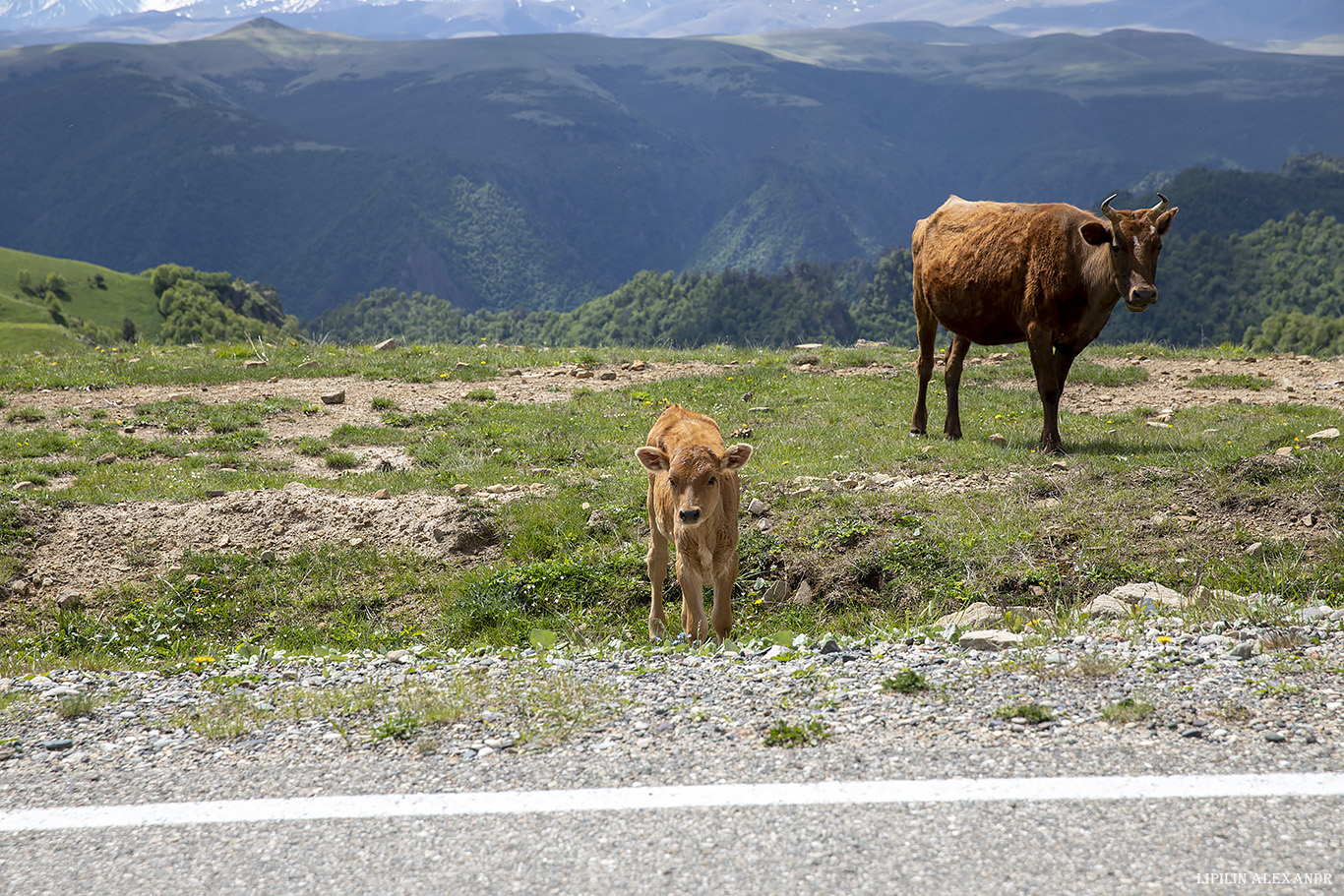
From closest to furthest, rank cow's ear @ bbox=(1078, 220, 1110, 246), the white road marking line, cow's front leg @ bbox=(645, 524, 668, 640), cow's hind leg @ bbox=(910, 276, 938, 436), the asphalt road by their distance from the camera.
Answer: the asphalt road → the white road marking line → cow's front leg @ bbox=(645, 524, 668, 640) → cow's ear @ bbox=(1078, 220, 1110, 246) → cow's hind leg @ bbox=(910, 276, 938, 436)

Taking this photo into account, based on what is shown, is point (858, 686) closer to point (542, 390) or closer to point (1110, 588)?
point (1110, 588)

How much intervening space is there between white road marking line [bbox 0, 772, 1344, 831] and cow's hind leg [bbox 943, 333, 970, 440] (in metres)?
8.26

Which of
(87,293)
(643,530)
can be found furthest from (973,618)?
(87,293)

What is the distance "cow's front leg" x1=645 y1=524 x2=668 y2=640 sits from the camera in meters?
7.56

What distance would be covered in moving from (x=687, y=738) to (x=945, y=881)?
5.08 ft

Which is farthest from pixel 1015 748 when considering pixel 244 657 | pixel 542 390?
pixel 542 390

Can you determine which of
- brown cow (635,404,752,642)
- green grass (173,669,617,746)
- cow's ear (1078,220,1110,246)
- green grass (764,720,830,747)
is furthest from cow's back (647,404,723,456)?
cow's ear (1078,220,1110,246)

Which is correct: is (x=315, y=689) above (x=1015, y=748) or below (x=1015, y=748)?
below

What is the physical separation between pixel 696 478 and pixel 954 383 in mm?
6896

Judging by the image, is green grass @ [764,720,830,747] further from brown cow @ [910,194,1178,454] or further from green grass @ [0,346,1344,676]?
brown cow @ [910,194,1178,454]

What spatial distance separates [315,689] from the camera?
5828 millimetres

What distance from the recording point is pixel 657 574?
302 inches

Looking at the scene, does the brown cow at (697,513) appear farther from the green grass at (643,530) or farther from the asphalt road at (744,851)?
the asphalt road at (744,851)

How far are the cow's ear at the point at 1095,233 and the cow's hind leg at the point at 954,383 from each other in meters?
2.09
